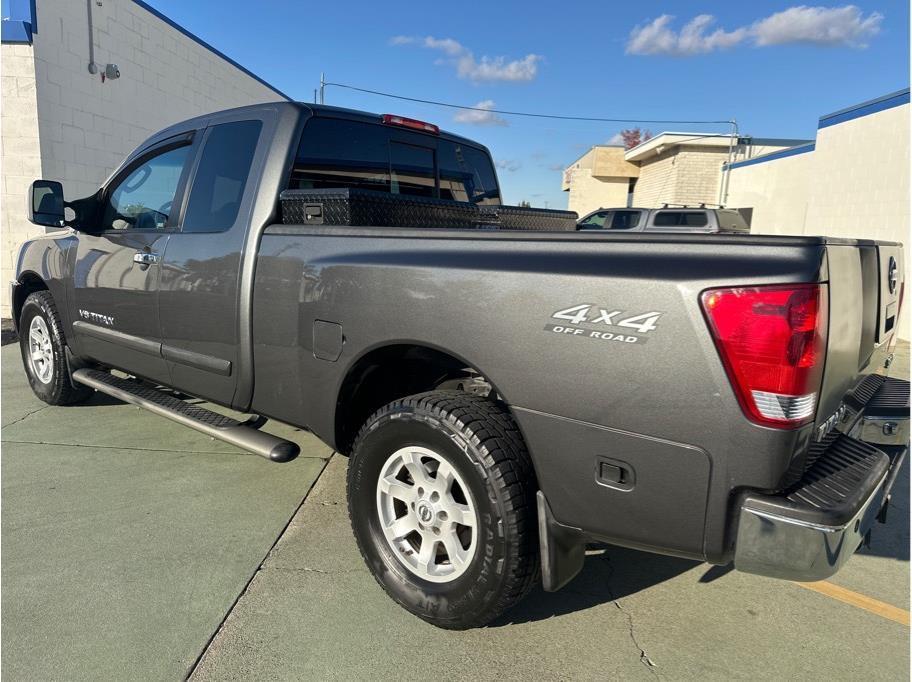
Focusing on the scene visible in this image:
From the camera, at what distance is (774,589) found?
2.84m

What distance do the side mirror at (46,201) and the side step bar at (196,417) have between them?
1097mm

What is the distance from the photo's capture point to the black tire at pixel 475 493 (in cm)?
216

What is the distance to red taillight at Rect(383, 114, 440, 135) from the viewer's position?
3.74m

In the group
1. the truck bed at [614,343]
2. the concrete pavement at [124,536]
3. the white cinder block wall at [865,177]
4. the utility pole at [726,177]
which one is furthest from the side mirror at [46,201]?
the utility pole at [726,177]

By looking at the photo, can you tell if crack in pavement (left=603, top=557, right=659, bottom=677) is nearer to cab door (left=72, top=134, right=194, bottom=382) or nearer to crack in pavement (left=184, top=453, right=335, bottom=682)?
crack in pavement (left=184, top=453, right=335, bottom=682)

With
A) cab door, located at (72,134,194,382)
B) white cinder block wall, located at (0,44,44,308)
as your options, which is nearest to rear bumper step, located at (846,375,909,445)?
cab door, located at (72,134,194,382)

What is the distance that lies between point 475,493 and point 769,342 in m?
1.08

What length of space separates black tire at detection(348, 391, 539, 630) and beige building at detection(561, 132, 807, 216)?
21359mm

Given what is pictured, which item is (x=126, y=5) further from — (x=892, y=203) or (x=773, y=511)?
(x=892, y=203)

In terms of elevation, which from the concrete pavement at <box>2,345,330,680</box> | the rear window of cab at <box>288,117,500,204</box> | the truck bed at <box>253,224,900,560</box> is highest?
the rear window of cab at <box>288,117,500,204</box>

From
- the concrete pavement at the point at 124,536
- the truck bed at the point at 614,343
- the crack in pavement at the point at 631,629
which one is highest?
the truck bed at the point at 614,343

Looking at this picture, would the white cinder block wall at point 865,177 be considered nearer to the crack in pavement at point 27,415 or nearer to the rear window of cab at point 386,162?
the rear window of cab at point 386,162

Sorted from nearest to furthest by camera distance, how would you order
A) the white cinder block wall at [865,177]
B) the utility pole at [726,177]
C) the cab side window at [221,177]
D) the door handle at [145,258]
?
the cab side window at [221,177] < the door handle at [145,258] < the white cinder block wall at [865,177] < the utility pole at [726,177]

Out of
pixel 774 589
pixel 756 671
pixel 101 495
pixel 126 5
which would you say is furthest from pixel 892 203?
pixel 126 5
